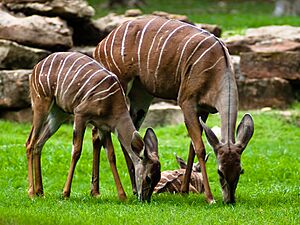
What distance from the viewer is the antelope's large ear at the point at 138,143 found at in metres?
9.70

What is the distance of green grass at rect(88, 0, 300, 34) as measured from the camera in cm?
2378

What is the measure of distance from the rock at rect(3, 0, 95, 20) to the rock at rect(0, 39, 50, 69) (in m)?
0.97

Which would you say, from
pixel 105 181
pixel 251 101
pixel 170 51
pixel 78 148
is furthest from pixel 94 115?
pixel 251 101

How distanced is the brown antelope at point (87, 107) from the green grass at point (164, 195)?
375 millimetres

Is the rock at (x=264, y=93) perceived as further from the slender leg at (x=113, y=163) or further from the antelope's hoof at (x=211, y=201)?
the antelope's hoof at (x=211, y=201)

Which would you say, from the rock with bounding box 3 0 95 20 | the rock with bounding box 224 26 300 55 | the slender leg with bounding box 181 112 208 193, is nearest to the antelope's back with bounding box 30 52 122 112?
the slender leg with bounding box 181 112 208 193

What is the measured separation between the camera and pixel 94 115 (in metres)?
9.79

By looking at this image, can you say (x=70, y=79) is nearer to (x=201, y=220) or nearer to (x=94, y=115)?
(x=94, y=115)

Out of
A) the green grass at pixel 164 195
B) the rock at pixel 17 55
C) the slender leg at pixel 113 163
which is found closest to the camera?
the green grass at pixel 164 195

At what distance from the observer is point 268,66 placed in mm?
17781

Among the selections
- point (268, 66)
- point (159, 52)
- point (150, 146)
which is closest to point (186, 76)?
point (159, 52)

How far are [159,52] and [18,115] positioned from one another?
665cm

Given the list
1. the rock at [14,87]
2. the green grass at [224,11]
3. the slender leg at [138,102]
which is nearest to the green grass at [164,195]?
the rock at [14,87]

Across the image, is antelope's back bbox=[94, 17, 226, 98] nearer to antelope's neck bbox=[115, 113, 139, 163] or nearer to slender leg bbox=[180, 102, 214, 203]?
slender leg bbox=[180, 102, 214, 203]
